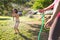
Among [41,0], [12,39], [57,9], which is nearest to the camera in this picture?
[57,9]

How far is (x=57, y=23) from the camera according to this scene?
286 centimetres

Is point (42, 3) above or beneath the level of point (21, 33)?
above

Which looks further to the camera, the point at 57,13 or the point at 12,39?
the point at 12,39

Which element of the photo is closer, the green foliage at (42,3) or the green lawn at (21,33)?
the green lawn at (21,33)

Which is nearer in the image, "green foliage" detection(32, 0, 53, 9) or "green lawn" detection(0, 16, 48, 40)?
"green lawn" detection(0, 16, 48, 40)

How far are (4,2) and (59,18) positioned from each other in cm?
1597

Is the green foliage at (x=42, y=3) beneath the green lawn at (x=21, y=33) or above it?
above

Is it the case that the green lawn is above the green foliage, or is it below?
below

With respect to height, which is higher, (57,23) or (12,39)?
(57,23)

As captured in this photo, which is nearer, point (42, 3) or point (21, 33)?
point (21, 33)

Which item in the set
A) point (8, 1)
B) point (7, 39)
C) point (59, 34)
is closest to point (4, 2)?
point (8, 1)

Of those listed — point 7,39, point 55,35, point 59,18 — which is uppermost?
point 59,18

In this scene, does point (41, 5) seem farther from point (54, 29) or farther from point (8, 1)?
point (54, 29)

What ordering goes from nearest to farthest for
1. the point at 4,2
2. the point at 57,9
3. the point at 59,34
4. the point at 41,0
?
the point at 57,9, the point at 59,34, the point at 4,2, the point at 41,0
